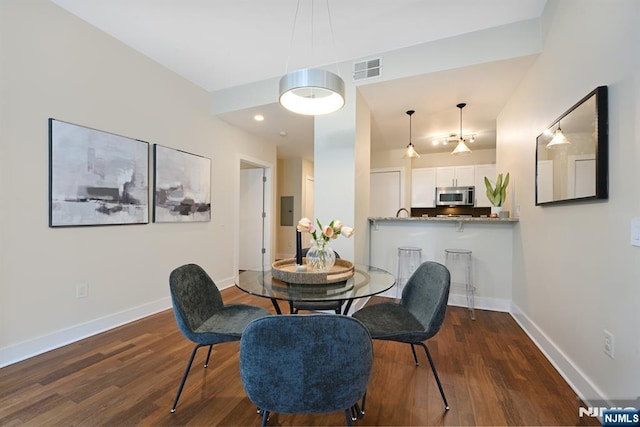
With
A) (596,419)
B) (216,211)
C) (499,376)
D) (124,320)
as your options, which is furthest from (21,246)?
(596,419)

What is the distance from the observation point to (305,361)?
3.01 ft

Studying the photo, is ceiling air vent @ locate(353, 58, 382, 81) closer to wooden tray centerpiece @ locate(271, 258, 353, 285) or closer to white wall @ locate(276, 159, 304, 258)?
wooden tray centerpiece @ locate(271, 258, 353, 285)

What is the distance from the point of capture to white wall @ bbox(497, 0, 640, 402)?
1.25 metres

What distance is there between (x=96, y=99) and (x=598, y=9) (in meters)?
3.67

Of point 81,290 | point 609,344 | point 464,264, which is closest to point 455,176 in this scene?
point 464,264

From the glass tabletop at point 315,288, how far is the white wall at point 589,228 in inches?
43.1

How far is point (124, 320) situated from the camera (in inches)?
104

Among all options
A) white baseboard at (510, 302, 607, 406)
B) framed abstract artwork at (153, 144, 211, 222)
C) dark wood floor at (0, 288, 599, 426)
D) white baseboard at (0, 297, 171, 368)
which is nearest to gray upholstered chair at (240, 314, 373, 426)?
dark wood floor at (0, 288, 599, 426)

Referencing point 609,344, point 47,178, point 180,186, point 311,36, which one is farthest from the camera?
point 180,186

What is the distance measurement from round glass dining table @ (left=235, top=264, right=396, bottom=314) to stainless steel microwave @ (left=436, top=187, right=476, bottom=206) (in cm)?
437

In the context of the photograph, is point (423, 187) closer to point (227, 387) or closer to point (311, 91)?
point (311, 91)

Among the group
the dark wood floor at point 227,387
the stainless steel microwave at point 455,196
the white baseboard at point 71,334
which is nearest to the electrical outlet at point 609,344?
the dark wood floor at point 227,387

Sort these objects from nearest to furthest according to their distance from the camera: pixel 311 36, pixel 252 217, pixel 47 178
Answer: pixel 47 178 < pixel 311 36 < pixel 252 217

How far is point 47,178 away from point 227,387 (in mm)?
2107
